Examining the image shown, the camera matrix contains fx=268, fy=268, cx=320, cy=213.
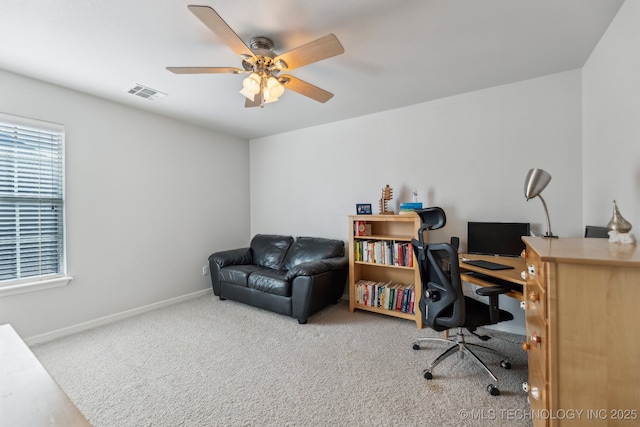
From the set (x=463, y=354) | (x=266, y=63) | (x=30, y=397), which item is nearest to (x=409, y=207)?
(x=463, y=354)

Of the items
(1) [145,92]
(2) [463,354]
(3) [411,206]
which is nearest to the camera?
(2) [463,354]

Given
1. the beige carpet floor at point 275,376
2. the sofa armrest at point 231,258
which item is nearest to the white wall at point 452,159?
the sofa armrest at point 231,258

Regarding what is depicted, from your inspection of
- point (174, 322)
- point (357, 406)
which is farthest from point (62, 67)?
point (357, 406)

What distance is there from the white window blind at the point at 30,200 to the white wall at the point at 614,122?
4.47 meters

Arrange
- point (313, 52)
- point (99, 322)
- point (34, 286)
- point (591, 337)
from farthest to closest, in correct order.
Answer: point (99, 322) → point (34, 286) → point (313, 52) → point (591, 337)

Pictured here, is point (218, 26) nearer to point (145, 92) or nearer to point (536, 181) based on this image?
point (145, 92)

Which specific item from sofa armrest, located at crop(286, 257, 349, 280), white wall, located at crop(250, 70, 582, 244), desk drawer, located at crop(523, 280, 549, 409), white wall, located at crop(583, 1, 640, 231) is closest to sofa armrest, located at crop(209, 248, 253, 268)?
white wall, located at crop(250, 70, 582, 244)

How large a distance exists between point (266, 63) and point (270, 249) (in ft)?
8.54

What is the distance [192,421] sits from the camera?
1562mm

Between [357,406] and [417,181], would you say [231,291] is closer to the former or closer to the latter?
[357,406]

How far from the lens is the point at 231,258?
370cm

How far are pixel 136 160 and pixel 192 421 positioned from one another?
2841 mm

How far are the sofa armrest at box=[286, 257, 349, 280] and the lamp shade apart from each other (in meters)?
1.97

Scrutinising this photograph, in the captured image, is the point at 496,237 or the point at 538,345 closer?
the point at 538,345
